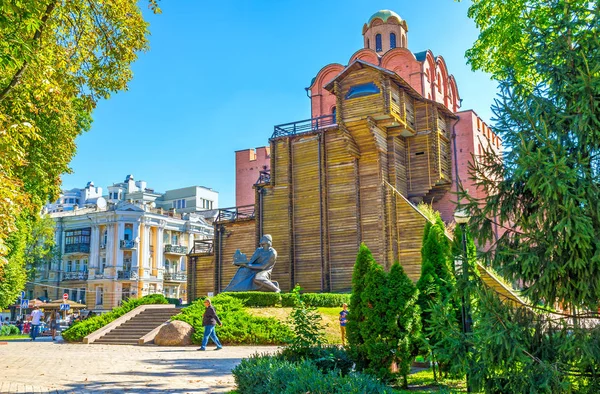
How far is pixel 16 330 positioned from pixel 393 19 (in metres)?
32.7

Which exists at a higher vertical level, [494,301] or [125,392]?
[494,301]

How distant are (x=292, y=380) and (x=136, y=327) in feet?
54.1

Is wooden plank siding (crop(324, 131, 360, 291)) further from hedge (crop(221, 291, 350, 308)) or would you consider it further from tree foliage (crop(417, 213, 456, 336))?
tree foliage (crop(417, 213, 456, 336))

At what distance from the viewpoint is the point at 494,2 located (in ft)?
49.7

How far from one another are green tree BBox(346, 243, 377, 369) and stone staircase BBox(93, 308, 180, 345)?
1264 centimetres

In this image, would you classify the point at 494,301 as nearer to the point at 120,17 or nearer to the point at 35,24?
the point at 35,24

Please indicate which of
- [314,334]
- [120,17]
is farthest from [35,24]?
[314,334]

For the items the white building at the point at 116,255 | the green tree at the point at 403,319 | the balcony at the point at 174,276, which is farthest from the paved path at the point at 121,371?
the balcony at the point at 174,276

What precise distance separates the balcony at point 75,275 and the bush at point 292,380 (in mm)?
48779

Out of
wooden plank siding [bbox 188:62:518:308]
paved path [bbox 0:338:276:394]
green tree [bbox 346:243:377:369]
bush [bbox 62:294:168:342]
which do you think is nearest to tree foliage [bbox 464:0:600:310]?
green tree [bbox 346:243:377:369]

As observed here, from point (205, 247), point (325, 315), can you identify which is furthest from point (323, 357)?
point (205, 247)

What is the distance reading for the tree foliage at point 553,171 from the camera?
612 cm

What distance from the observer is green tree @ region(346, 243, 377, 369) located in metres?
9.44

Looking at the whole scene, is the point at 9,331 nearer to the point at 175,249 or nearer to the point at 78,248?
the point at 78,248
